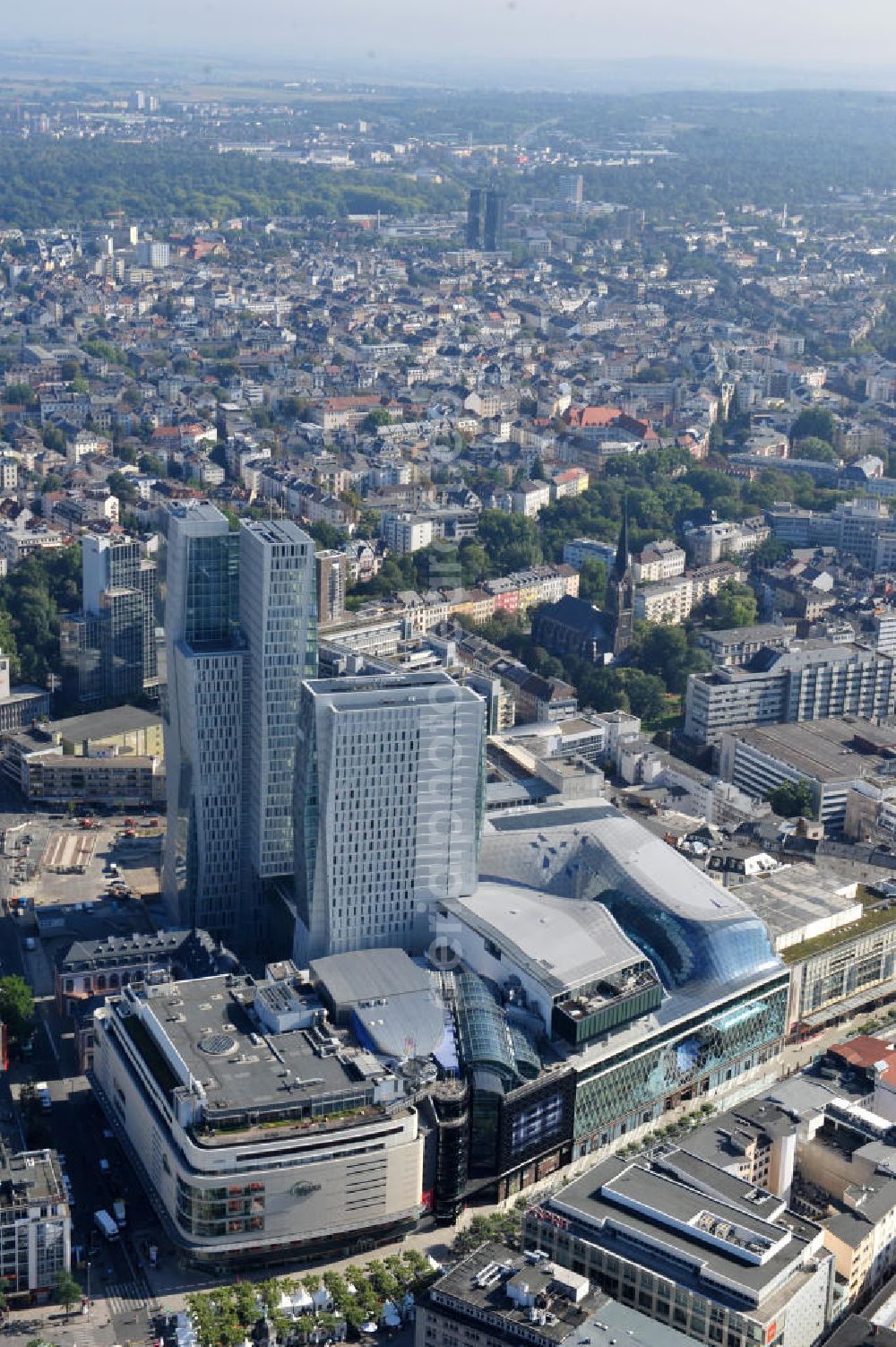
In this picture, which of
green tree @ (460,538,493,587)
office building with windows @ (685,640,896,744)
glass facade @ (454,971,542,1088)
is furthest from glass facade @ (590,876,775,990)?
green tree @ (460,538,493,587)

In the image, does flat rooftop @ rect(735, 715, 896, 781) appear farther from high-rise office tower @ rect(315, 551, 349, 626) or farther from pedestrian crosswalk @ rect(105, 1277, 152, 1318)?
pedestrian crosswalk @ rect(105, 1277, 152, 1318)

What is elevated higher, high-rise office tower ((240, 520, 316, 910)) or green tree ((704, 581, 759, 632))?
high-rise office tower ((240, 520, 316, 910))

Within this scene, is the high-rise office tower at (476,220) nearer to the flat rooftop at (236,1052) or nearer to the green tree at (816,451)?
the green tree at (816,451)

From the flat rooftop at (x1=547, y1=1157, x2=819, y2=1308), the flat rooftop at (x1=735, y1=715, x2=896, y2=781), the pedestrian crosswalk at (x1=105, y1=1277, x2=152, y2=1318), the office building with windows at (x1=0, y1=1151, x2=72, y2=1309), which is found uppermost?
the flat rooftop at (x1=547, y1=1157, x2=819, y2=1308)

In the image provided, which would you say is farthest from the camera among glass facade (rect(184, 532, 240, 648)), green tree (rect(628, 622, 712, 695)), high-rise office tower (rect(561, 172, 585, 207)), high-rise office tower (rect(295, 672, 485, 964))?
high-rise office tower (rect(561, 172, 585, 207))

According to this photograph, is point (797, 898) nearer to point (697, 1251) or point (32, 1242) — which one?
point (697, 1251)

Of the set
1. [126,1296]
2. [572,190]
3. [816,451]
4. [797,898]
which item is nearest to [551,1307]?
[126,1296]

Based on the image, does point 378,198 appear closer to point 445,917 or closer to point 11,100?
point 11,100

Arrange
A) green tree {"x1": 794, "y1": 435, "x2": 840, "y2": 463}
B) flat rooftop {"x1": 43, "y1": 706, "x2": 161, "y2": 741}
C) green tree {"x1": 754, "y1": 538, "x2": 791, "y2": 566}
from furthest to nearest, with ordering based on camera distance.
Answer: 1. green tree {"x1": 794, "y1": 435, "x2": 840, "y2": 463}
2. green tree {"x1": 754, "y1": 538, "x2": 791, "y2": 566}
3. flat rooftop {"x1": 43, "y1": 706, "x2": 161, "y2": 741}
